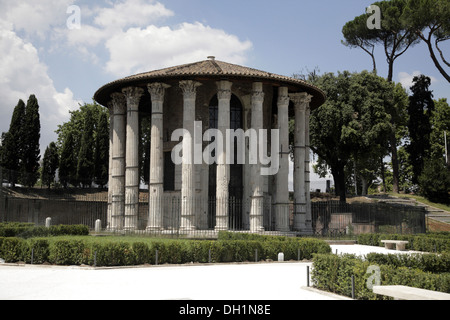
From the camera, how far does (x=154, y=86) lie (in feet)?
89.7

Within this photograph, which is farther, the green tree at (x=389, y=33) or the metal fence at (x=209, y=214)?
the green tree at (x=389, y=33)

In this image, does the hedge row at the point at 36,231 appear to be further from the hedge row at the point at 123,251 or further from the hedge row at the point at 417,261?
the hedge row at the point at 417,261

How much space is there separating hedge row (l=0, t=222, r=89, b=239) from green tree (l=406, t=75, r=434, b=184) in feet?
132

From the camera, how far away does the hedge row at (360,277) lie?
9.28 meters

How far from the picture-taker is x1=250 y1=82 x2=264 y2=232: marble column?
26.0 m

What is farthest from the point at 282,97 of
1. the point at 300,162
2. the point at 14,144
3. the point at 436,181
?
the point at 436,181

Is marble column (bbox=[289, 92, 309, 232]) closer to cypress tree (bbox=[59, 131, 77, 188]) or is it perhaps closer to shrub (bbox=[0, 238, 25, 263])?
shrub (bbox=[0, 238, 25, 263])

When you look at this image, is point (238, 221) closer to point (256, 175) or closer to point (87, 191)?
point (256, 175)

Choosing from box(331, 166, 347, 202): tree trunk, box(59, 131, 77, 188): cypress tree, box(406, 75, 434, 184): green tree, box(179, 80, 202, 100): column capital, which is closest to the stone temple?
box(179, 80, 202, 100): column capital

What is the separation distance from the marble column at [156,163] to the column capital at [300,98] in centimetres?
804

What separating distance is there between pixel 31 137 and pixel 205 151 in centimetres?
1890

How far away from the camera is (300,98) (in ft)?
99.7

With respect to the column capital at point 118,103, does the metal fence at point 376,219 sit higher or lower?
lower

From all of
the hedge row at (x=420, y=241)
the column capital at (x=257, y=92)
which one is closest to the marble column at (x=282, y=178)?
the column capital at (x=257, y=92)
